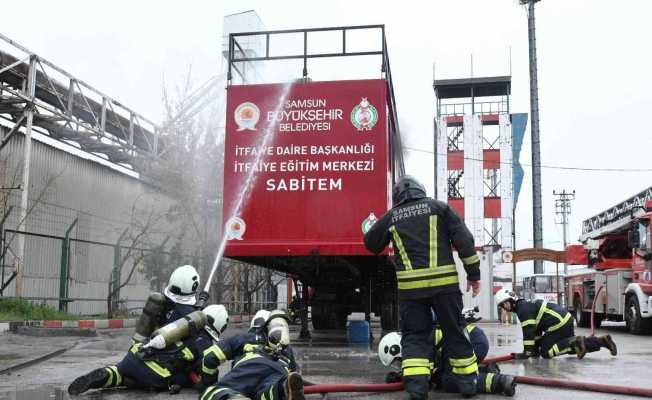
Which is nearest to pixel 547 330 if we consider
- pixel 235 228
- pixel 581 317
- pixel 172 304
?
pixel 235 228

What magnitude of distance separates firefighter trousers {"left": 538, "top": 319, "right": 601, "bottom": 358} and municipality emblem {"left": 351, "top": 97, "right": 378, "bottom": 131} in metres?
3.42

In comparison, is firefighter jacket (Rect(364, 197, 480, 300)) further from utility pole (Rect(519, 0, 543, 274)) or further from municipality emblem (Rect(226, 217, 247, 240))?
utility pole (Rect(519, 0, 543, 274))

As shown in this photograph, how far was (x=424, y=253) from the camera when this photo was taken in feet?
16.5

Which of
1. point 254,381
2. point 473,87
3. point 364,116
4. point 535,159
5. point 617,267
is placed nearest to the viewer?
point 254,381

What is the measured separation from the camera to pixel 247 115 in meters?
8.44

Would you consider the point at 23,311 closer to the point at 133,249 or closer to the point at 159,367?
the point at 133,249

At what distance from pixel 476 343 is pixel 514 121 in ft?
126

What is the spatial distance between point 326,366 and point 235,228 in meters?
2.41

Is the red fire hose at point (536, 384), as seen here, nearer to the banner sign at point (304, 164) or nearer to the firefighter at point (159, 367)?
the firefighter at point (159, 367)

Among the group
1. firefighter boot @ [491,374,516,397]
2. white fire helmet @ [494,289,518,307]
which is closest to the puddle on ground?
firefighter boot @ [491,374,516,397]

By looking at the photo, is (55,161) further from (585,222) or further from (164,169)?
(585,222)

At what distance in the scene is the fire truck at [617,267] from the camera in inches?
507

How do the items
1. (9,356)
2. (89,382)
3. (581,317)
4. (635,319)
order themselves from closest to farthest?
(89,382) < (9,356) < (635,319) < (581,317)

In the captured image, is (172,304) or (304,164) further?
(304,164)
